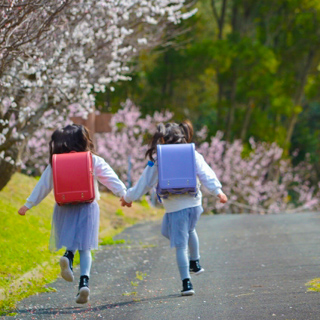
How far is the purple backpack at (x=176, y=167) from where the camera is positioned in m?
6.34

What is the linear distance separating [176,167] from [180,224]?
58cm

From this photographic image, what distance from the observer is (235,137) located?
32.0 m

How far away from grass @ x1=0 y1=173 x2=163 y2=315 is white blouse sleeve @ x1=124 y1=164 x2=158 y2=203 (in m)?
1.49

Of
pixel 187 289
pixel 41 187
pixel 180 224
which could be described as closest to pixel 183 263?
pixel 187 289

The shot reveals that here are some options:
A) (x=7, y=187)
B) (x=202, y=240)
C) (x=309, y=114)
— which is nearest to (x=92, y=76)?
(x=7, y=187)

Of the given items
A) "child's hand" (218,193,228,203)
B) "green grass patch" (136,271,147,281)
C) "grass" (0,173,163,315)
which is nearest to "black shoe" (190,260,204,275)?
"child's hand" (218,193,228,203)

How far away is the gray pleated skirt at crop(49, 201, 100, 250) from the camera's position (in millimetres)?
6152

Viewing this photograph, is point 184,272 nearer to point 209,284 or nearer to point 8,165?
point 209,284

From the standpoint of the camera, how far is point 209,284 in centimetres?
705

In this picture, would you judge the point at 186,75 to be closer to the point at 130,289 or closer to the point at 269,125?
the point at 269,125

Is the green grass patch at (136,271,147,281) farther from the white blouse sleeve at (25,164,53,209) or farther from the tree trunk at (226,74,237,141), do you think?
the tree trunk at (226,74,237,141)

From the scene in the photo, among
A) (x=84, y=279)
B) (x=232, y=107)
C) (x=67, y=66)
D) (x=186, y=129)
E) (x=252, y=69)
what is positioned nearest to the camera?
(x=84, y=279)

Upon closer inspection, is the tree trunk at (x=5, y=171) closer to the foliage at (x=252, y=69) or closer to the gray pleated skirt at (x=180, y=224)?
the gray pleated skirt at (x=180, y=224)

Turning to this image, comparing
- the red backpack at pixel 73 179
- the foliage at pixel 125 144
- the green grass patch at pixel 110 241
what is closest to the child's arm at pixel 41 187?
the red backpack at pixel 73 179
